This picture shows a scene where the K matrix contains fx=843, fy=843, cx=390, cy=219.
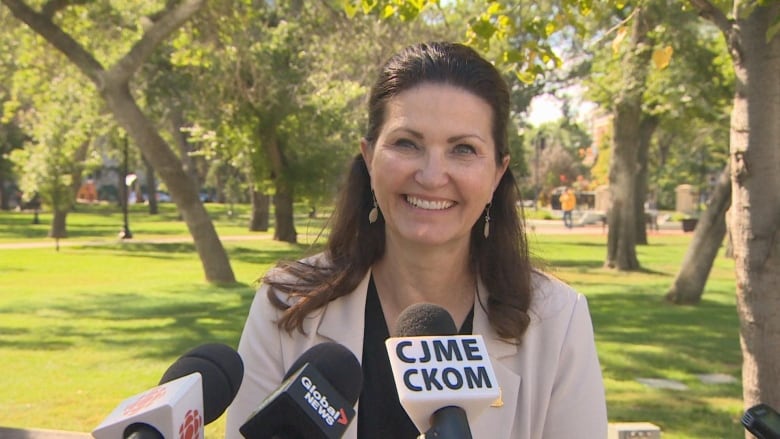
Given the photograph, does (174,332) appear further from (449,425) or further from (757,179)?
(449,425)

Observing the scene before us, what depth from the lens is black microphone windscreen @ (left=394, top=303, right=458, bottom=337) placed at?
187 cm

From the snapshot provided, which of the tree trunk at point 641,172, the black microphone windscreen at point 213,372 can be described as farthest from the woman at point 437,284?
the tree trunk at point 641,172

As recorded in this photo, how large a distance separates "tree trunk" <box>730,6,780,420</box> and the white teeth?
3.11 meters

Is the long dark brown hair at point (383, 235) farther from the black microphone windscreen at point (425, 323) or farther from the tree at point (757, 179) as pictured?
the tree at point (757, 179)

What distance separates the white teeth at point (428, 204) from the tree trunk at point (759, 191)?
311cm

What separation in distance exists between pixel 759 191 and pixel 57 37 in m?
12.0

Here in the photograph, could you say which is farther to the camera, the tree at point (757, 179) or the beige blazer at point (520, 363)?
the tree at point (757, 179)

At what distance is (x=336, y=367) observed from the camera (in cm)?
161

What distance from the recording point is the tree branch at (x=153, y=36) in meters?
13.5

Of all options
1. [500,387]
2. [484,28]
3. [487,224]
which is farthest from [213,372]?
[484,28]

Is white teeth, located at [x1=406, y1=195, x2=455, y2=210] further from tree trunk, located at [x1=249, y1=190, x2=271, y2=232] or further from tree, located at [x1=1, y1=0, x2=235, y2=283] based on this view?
tree trunk, located at [x1=249, y1=190, x2=271, y2=232]

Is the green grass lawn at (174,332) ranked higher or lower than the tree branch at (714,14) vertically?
lower

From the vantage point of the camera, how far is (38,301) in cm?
1425

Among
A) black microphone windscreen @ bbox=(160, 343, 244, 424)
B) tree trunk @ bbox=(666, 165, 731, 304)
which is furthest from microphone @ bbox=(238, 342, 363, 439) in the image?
tree trunk @ bbox=(666, 165, 731, 304)
